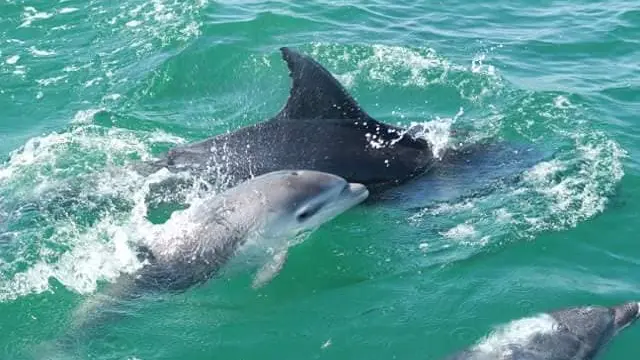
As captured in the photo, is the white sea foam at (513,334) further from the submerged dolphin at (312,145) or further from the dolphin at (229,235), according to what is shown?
the submerged dolphin at (312,145)

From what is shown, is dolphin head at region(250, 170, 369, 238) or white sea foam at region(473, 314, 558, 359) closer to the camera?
white sea foam at region(473, 314, 558, 359)

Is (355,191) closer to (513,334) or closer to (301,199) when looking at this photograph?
(301,199)

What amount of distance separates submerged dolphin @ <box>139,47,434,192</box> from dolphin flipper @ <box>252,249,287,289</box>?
214 cm

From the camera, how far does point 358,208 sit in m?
14.6

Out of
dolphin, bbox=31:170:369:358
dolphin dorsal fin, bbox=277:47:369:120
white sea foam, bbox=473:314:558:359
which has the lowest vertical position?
white sea foam, bbox=473:314:558:359

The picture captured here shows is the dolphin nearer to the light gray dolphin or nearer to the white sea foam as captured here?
the light gray dolphin

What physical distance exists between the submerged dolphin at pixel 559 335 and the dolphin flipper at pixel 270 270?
315cm

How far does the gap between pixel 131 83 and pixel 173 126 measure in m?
2.59

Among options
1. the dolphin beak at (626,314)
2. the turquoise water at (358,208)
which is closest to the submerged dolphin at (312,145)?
the turquoise water at (358,208)

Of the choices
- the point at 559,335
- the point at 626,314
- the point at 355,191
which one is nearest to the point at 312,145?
the point at 355,191

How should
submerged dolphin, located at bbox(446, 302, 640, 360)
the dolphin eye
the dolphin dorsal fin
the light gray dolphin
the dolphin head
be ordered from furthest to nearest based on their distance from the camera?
1. the dolphin dorsal fin
2. the dolphin eye
3. the dolphin head
4. the light gray dolphin
5. submerged dolphin, located at bbox(446, 302, 640, 360)

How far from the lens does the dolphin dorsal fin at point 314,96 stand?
50.0ft

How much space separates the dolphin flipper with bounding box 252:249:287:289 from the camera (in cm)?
1271

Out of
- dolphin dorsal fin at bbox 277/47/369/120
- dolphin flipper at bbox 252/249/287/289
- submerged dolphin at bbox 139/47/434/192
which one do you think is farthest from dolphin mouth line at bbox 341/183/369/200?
dolphin dorsal fin at bbox 277/47/369/120
